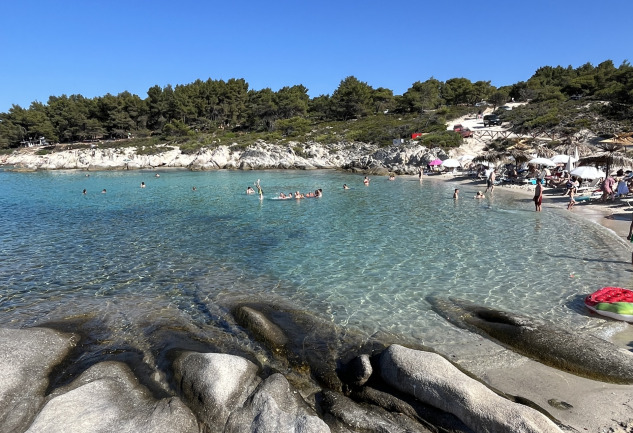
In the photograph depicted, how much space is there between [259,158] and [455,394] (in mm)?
53846

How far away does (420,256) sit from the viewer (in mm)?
11945

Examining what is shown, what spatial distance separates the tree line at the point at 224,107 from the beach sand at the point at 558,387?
226 ft

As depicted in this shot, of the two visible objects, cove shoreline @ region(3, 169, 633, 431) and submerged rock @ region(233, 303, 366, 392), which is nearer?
cove shoreline @ region(3, 169, 633, 431)

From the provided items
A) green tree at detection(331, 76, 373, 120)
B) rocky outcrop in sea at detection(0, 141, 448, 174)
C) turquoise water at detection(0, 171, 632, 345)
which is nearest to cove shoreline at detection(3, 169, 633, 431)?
turquoise water at detection(0, 171, 632, 345)

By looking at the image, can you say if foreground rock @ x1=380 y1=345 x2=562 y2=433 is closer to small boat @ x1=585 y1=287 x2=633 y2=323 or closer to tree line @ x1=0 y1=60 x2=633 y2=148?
small boat @ x1=585 y1=287 x2=633 y2=323

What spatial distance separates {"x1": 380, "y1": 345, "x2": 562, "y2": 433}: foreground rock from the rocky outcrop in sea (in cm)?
3717

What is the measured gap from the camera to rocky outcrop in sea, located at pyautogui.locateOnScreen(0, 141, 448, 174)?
45.1 meters

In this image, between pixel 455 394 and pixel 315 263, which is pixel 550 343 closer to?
pixel 455 394

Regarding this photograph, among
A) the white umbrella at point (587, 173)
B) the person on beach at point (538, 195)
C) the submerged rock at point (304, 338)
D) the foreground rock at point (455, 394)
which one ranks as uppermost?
the white umbrella at point (587, 173)

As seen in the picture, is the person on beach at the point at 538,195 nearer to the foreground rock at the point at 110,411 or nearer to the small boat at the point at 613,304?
the small boat at the point at 613,304

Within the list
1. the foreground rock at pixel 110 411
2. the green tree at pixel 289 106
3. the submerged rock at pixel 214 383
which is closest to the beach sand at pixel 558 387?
the submerged rock at pixel 214 383

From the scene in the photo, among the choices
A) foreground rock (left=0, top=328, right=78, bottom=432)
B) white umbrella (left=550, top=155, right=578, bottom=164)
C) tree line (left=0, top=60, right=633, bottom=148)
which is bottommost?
foreground rock (left=0, top=328, right=78, bottom=432)

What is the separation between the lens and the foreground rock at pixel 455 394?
4039 mm

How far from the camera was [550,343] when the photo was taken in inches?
241
